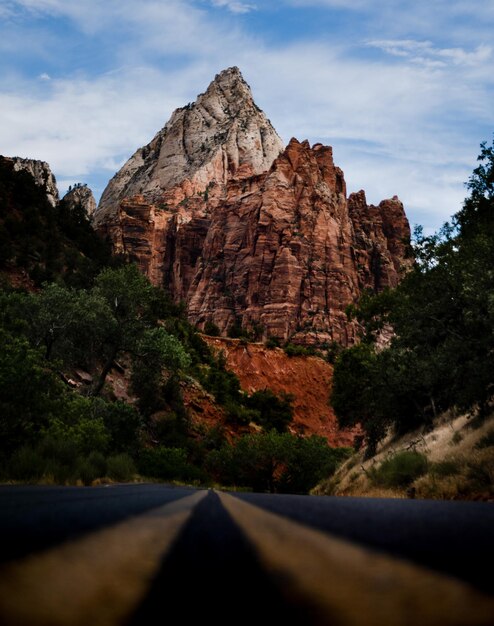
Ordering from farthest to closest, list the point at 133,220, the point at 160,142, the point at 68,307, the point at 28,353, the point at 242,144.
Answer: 1. the point at 160,142
2. the point at 242,144
3. the point at 133,220
4. the point at 68,307
5. the point at 28,353

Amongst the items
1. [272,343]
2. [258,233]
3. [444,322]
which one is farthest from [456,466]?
[258,233]

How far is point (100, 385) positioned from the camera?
3102 centimetres

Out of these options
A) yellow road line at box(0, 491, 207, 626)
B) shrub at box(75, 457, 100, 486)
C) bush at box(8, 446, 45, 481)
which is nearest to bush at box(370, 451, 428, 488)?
shrub at box(75, 457, 100, 486)

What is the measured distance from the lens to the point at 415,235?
2061cm

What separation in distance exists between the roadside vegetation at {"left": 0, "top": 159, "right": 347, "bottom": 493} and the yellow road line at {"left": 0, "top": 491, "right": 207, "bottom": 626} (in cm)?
1302

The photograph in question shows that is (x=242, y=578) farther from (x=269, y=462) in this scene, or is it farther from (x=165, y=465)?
(x=269, y=462)

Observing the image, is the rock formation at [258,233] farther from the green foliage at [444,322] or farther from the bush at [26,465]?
the bush at [26,465]

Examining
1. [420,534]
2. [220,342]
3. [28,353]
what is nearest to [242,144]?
[220,342]

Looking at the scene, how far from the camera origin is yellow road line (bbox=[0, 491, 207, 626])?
824 mm

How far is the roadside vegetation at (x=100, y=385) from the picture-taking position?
51.6ft

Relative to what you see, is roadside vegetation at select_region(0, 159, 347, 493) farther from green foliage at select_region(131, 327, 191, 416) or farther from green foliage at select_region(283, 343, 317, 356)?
green foliage at select_region(283, 343, 317, 356)

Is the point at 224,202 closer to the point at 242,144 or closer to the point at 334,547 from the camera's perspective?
the point at 242,144

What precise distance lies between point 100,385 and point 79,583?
Answer: 31.4 metres

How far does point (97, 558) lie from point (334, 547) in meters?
0.56
